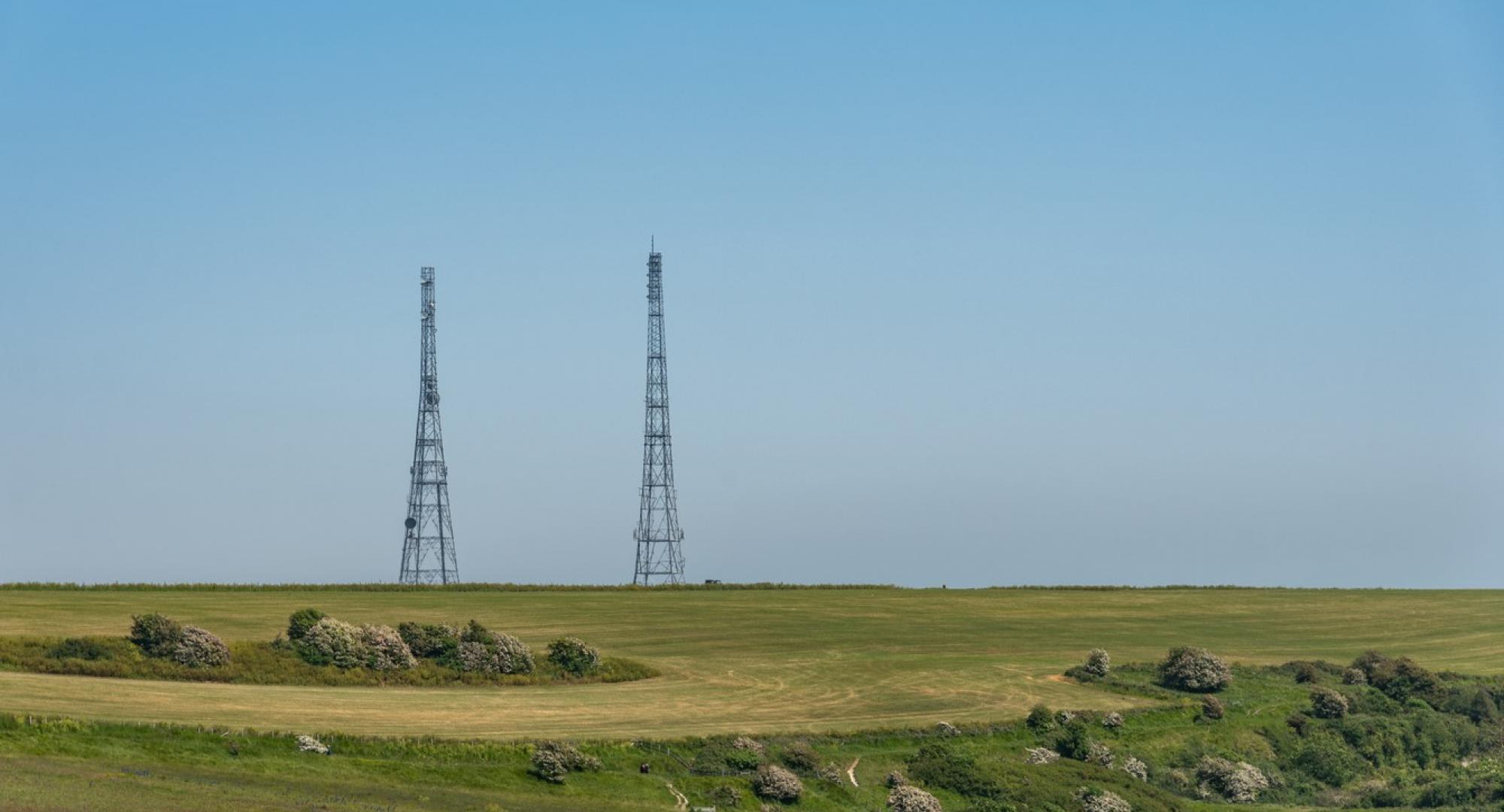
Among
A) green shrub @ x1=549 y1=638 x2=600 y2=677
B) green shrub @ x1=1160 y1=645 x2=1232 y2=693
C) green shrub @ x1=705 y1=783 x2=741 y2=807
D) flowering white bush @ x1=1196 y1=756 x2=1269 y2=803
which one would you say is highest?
green shrub @ x1=549 y1=638 x2=600 y2=677

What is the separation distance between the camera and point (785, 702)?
75438 millimetres

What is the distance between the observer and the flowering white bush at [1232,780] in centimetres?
6881

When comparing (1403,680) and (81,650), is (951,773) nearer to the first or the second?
(1403,680)

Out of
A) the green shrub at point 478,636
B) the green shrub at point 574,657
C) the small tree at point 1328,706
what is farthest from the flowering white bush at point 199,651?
the small tree at point 1328,706

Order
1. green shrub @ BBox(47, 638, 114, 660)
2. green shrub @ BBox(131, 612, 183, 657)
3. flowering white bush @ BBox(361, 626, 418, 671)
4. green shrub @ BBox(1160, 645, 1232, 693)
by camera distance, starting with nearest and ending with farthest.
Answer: green shrub @ BBox(47, 638, 114, 660) < green shrub @ BBox(131, 612, 183, 657) < flowering white bush @ BBox(361, 626, 418, 671) < green shrub @ BBox(1160, 645, 1232, 693)

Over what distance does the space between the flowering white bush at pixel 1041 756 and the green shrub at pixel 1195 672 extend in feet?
60.2

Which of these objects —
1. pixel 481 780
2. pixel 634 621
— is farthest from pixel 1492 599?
pixel 481 780

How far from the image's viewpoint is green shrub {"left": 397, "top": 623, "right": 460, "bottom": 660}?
79.3 m

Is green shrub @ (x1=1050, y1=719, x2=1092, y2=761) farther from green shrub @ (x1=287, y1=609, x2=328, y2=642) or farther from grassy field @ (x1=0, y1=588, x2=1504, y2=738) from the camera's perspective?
green shrub @ (x1=287, y1=609, x2=328, y2=642)

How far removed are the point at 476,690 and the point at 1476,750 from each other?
50.7 m

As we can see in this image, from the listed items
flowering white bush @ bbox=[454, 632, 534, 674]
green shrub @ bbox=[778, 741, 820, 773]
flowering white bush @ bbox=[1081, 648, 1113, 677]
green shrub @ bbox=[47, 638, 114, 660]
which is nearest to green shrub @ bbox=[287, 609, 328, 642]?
flowering white bush @ bbox=[454, 632, 534, 674]

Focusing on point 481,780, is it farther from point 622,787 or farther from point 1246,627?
point 1246,627

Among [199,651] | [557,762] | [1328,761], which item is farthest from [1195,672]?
[199,651]

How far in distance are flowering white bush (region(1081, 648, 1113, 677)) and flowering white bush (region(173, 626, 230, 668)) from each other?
44.7m
